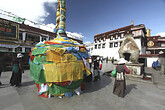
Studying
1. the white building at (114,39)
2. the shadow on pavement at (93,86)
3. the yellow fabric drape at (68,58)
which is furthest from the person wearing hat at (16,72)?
the white building at (114,39)

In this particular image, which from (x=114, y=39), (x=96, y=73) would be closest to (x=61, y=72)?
(x=96, y=73)

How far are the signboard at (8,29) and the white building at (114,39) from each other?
2554 cm

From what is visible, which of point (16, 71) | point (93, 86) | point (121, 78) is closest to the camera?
point (121, 78)

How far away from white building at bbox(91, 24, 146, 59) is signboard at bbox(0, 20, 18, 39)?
25538mm

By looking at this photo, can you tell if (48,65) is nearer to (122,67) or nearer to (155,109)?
(122,67)

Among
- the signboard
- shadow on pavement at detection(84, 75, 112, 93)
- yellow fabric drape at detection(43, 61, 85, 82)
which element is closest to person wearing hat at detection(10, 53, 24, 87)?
yellow fabric drape at detection(43, 61, 85, 82)

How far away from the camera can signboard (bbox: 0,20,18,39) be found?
38.2 ft

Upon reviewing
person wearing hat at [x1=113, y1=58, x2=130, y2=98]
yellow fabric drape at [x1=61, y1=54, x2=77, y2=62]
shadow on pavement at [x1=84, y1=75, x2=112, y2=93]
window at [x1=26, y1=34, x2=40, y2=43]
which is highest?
window at [x1=26, y1=34, x2=40, y2=43]

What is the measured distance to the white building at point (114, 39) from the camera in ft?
60.7

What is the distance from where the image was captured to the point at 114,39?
24.3 meters

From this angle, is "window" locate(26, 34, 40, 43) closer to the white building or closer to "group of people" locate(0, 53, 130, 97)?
"group of people" locate(0, 53, 130, 97)

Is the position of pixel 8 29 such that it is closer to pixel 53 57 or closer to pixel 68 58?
pixel 53 57

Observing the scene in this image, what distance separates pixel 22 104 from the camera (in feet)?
7.64

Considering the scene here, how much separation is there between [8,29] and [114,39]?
A: 2717 centimetres
